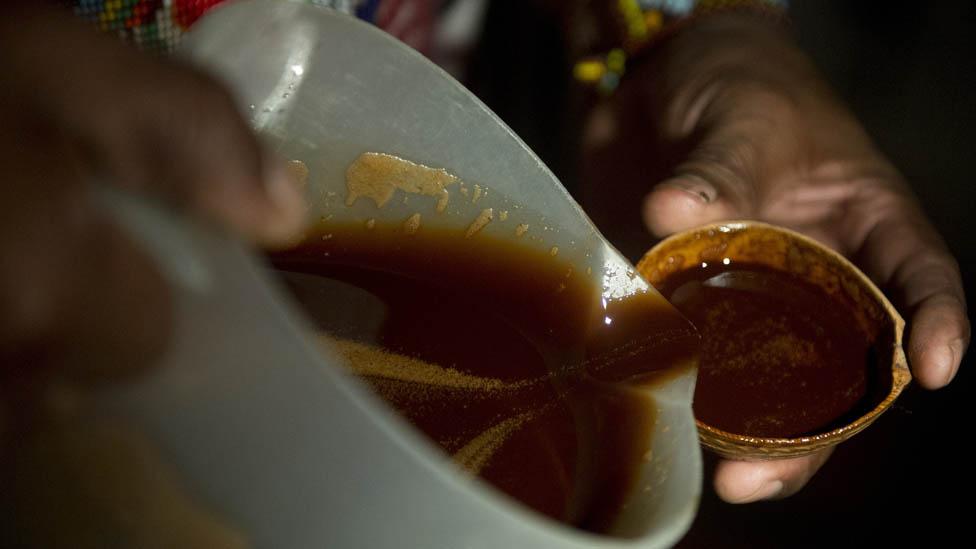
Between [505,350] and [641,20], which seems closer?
[505,350]

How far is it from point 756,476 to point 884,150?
3.17 feet

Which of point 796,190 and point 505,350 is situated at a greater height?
point 505,350

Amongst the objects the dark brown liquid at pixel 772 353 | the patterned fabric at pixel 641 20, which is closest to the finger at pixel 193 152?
the dark brown liquid at pixel 772 353

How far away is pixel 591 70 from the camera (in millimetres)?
1364

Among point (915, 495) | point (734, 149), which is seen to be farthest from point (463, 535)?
point (915, 495)

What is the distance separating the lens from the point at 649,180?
1202 mm

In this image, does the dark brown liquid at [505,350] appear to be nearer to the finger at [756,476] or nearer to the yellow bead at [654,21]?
→ the finger at [756,476]

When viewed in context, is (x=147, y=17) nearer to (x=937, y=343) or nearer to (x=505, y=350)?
(x=505, y=350)

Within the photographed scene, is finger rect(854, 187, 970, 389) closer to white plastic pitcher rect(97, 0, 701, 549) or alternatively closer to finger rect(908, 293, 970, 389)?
finger rect(908, 293, 970, 389)

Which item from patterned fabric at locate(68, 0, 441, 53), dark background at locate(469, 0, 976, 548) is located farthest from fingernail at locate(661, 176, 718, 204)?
patterned fabric at locate(68, 0, 441, 53)

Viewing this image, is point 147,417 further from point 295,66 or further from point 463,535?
point 295,66

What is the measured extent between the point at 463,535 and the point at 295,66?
447 millimetres

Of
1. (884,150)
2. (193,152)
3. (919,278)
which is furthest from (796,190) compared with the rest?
(193,152)

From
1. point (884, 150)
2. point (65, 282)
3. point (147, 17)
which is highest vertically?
point (65, 282)
